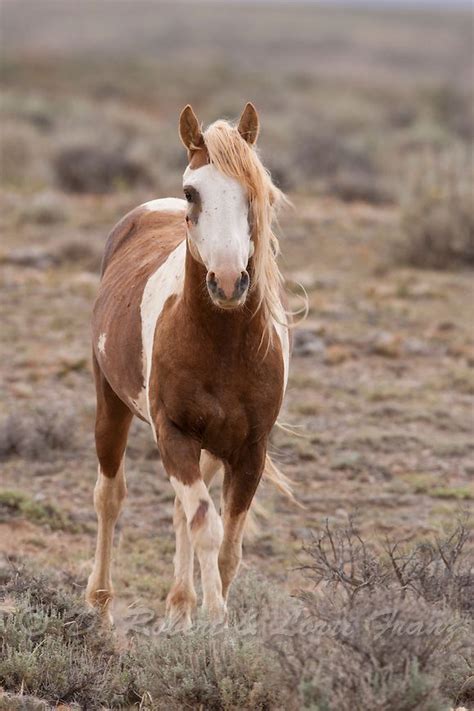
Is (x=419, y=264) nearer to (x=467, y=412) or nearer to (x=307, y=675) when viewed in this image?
(x=467, y=412)

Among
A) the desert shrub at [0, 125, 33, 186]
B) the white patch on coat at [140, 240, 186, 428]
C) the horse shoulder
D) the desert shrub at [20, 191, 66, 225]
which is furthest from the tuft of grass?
the desert shrub at [0, 125, 33, 186]

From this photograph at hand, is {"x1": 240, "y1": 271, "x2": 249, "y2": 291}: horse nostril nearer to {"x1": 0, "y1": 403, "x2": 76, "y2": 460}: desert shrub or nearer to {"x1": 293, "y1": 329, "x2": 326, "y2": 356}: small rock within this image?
{"x1": 0, "y1": 403, "x2": 76, "y2": 460}: desert shrub

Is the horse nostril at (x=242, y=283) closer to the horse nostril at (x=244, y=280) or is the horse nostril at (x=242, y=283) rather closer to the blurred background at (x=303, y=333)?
the horse nostril at (x=244, y=280)

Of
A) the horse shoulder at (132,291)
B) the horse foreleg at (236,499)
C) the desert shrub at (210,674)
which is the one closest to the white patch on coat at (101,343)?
the horse shoulder at (132,291)

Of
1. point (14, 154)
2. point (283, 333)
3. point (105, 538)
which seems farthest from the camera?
point (14, 154)

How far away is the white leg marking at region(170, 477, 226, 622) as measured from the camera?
4.52 m

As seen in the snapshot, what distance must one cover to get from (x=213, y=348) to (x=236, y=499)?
2.42 ft

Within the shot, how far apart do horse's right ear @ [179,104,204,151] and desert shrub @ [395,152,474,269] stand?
10293 mm

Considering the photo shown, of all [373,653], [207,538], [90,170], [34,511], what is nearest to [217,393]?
[207,538]

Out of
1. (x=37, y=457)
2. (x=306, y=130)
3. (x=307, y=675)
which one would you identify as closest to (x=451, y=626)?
(x=307, y=675)

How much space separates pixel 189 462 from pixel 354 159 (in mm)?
18630

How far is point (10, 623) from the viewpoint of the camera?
175 inches

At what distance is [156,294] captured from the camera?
16.8 feet

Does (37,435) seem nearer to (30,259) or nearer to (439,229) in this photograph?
(30,259)
